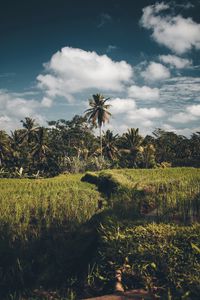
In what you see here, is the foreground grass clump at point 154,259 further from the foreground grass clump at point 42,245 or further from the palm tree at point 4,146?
the palm tree at point 4,146

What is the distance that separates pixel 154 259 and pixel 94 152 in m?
36.2

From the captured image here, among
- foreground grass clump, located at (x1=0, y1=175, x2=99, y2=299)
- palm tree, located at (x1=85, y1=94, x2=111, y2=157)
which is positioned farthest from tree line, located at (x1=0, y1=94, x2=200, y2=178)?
foreground grass clump, located at (x1=0, y1=175, x2=99, y2=299)

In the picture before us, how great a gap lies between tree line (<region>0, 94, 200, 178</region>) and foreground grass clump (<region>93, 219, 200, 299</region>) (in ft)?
96.9

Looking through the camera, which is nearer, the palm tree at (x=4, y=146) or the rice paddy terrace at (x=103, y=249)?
the rice paddy terrace at (x=103, y=249)

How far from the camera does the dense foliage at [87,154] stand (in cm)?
3859

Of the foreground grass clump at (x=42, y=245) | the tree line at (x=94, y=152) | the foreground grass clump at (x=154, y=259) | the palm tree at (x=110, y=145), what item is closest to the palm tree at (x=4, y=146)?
the tree line at (x=94, y=152)

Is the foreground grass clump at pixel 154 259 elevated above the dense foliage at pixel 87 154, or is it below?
below

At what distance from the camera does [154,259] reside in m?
6.18

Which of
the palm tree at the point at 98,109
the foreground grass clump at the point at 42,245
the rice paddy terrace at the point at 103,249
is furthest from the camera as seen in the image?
the palm tree at the point at 98,109

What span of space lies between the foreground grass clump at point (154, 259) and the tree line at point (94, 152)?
29543mm

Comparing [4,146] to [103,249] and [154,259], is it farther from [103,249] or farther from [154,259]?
[154,259]

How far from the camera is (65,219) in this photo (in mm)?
11516

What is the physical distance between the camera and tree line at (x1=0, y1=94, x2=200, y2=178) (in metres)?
38.5

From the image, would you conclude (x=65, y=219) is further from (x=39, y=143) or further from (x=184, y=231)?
(x=39, y=143)
